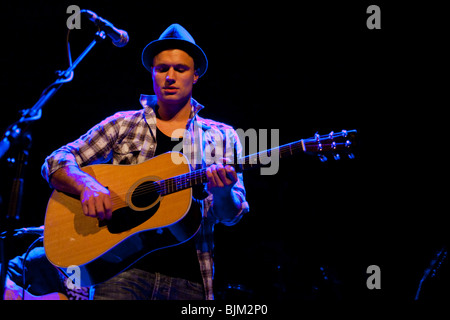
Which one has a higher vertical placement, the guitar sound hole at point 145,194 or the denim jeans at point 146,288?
the guitar sound hole at point 145,194

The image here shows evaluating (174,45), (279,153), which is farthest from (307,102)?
(279,153)

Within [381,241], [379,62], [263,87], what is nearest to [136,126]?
[263,87]

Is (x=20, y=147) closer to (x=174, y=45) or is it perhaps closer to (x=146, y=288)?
(x=146, y=288)

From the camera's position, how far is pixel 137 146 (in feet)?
9.37

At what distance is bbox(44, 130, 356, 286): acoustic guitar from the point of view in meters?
2.43

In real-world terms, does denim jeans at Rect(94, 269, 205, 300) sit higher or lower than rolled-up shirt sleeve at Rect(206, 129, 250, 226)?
lower

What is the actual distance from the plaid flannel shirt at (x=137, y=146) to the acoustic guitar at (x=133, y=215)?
13 cm

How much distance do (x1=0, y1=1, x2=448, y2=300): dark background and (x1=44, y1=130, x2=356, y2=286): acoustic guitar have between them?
2374mm

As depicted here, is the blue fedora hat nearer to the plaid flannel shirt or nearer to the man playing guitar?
→ the man playing guitar

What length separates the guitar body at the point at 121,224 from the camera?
2438mm

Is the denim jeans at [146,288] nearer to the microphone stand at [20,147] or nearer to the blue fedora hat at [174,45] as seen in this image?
the microphone stand at [20,147]

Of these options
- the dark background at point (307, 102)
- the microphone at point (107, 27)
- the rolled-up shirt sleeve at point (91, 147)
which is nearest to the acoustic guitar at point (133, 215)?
the rolled-up shirt sleeve at point (91, 147)

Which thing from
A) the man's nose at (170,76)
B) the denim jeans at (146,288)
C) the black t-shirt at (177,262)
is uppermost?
the man's nose at (170,76)

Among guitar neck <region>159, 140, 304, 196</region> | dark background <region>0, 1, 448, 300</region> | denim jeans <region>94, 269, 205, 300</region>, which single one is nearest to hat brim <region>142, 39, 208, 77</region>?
guitar neck <region>159, 140, 304, 196</region>
